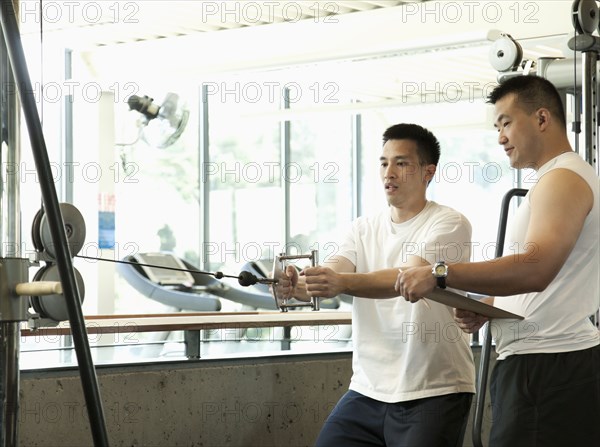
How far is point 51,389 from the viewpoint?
2885 millimetres

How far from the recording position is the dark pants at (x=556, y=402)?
6.86 feet

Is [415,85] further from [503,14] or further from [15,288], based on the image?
[15,288]

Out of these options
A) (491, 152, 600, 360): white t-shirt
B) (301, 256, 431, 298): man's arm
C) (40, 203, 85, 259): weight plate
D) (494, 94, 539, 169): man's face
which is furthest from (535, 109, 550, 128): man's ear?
(40, 203, 85, 259): weight plate

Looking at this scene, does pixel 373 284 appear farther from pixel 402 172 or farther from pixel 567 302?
pixel 567 302

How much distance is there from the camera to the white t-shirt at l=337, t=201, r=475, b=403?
8.77ft

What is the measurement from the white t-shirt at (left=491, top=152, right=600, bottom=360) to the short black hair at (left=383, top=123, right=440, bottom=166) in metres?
0.85

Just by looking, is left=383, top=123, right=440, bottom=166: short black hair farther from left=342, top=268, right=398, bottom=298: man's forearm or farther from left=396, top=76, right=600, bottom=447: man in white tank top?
left=396, top=76, right=600, bottom=447: man in white tank top

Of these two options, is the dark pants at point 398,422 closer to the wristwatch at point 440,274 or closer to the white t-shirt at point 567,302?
the white t-shirt at point 567,302

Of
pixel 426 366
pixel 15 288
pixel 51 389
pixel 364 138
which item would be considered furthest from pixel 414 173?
pixel 364 138

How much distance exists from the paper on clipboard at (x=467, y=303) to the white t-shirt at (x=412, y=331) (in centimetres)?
52

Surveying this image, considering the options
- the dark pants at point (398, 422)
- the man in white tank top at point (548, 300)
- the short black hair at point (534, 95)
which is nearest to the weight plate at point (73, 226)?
the man in white tank top at point (548, 300)

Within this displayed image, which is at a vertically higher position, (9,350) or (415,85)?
(415,85)

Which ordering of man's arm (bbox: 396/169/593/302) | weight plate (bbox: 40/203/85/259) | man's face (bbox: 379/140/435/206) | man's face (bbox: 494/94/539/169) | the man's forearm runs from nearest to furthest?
weight plate (bbox: 40/203/85/259) < man's arm (bbox: 396/169/593/302) < man's face (bbox: 494/94/539/169) < the man's forearm < man's face (bbox: 379/140/435/206)

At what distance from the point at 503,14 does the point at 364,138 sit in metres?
6.11
